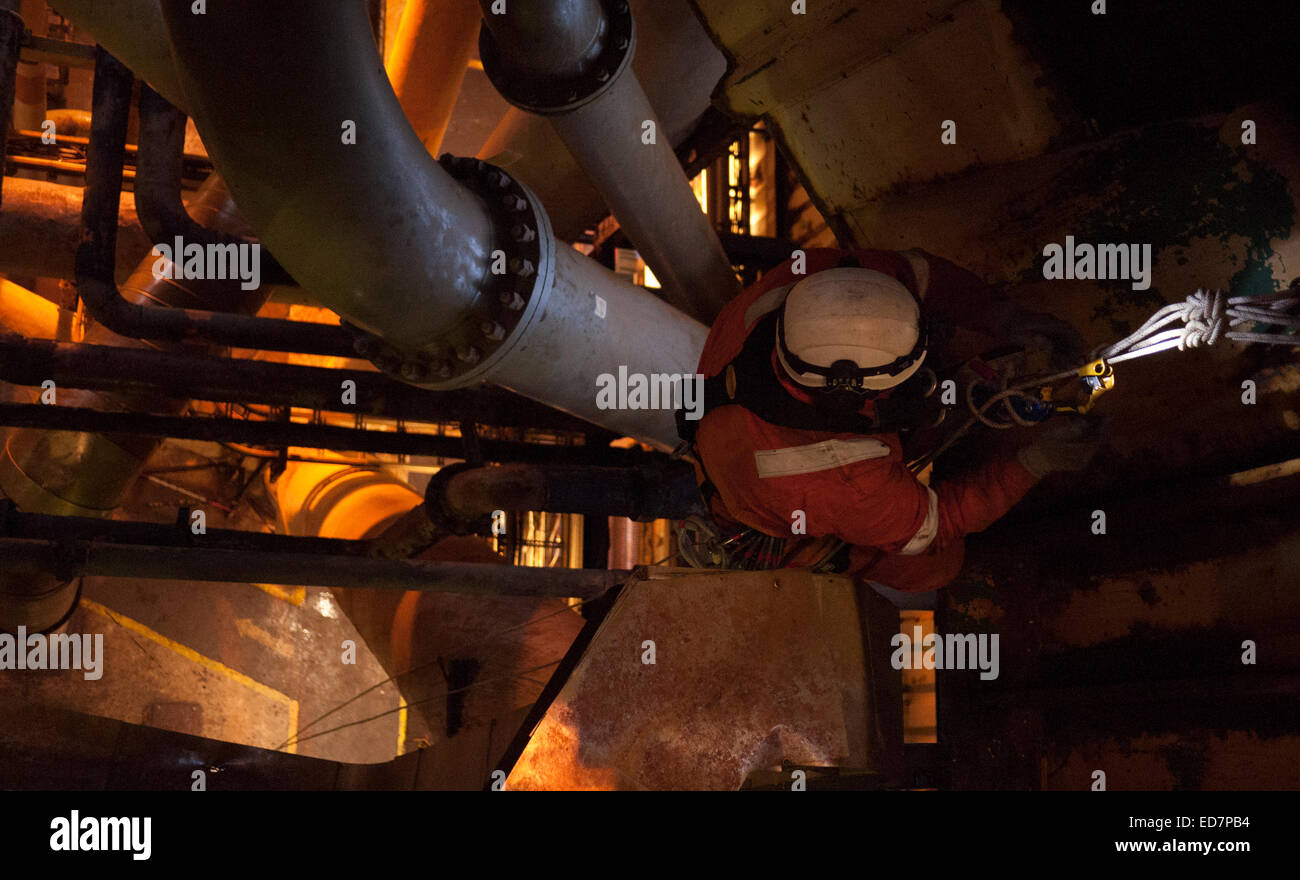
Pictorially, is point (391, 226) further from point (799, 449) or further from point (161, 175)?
point (161, 175)

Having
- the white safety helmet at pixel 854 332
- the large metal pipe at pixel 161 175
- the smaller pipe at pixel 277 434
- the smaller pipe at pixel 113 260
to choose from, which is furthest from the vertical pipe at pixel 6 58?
the white safety helmet at pixel 854 332

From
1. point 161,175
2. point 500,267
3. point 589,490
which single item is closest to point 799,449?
point 500,267

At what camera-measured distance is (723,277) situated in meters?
3.89

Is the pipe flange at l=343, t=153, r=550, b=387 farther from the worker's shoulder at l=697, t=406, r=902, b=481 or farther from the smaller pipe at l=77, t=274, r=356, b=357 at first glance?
the smaller pipe at l=77, t=274, r=356, b=357

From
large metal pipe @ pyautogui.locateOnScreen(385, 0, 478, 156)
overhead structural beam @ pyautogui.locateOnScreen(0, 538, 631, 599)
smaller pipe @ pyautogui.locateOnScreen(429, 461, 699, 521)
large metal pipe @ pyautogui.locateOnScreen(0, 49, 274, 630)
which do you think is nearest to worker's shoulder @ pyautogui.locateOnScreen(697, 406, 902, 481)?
overhead structural beam @ pyautogui.locateOnScreen(0, 538, 631, 599)

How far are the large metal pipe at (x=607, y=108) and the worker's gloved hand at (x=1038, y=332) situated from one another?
1.23m

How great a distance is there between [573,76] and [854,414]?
4.39 feet

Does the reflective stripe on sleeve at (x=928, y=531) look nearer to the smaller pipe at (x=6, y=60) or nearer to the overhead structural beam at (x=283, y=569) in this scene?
A: the overhead structural beam at (x=283, y=569)

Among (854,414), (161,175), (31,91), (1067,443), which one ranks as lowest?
(1067,443)

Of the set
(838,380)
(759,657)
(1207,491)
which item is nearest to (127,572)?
(759,657)

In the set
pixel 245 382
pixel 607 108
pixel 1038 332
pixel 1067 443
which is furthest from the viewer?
pixel 245 382

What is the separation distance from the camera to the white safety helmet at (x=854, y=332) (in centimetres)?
248

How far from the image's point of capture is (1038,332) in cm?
282
